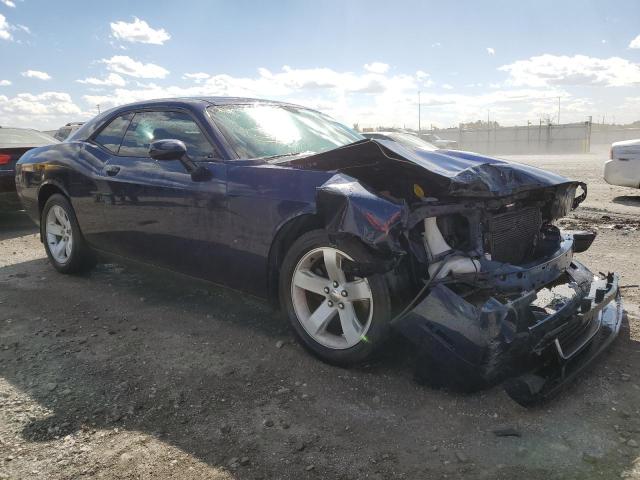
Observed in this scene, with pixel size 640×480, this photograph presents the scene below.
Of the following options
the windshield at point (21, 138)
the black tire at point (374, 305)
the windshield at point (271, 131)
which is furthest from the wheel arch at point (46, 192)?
the windshield at point (21, 138)

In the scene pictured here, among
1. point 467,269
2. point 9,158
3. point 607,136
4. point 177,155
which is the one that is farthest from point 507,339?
point 607,136

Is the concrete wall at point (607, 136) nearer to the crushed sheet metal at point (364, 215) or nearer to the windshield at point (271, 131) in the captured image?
the windshield at point (271, 131)

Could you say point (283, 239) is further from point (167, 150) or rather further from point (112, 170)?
point (112, 170)

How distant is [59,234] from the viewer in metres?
4.94

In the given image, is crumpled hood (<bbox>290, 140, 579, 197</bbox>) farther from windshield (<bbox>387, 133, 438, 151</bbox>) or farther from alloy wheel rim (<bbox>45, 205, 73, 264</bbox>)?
alloy wheel rim (<bbox>45, 205, 73, 264</bbox>)

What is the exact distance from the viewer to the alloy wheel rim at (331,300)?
2783 millimetres

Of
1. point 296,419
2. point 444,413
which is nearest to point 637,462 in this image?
point 444,413

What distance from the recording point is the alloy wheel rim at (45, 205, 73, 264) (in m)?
4.81

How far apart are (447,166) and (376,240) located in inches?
24.7

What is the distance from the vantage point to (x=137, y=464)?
215cm

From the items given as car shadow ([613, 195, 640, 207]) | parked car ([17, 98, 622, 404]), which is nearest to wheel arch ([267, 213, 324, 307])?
parked car ([17, 98, 622, 404])

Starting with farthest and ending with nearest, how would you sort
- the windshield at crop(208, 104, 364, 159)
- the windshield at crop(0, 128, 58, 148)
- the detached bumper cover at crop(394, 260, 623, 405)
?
1. the windshield at crop(0, 128, 58, 148)
2. the windshield at crop(208, 104, 364, 159)
3. the detached bumper cover at crop(394, 260, 623, 405)

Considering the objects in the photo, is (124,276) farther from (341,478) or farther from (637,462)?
(637,462)

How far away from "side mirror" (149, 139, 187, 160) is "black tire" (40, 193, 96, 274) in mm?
1720
